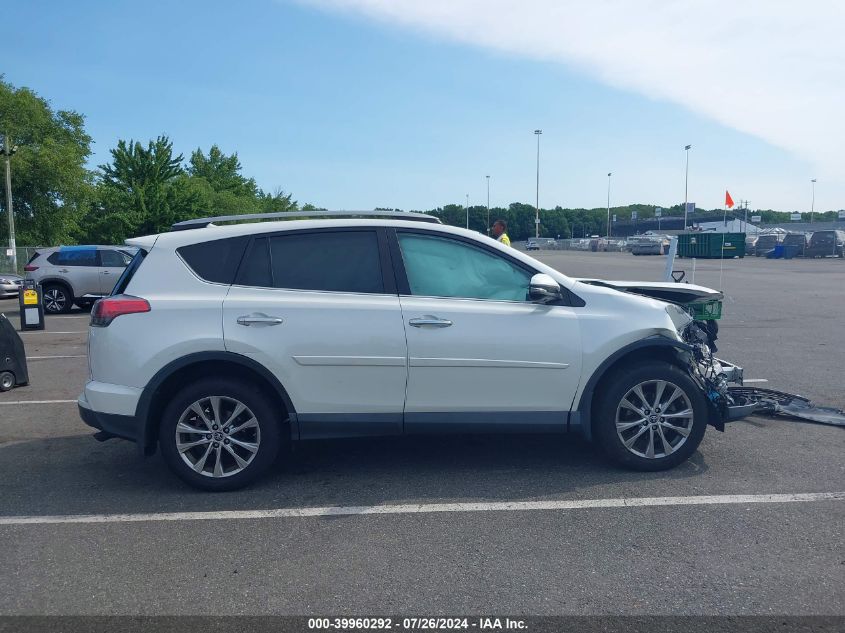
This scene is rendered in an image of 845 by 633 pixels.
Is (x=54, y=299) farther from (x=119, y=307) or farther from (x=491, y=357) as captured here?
(x=491, y=357)

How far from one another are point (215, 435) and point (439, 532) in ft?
5.46

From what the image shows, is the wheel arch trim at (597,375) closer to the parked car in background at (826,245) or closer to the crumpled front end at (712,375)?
the crumpled front end at (712,375)

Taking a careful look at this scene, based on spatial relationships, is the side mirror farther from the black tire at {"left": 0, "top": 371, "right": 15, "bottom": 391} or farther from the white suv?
the black tire at {"left": 0, "top": 371, "right": 15, "bottom": 391}

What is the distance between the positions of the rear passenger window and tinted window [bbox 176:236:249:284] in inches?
3.3

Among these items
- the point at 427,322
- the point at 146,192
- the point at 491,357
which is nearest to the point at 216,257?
the point at 427,322

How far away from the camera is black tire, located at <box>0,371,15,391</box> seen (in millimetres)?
8740

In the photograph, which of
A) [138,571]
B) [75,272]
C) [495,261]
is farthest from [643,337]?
[75,272]

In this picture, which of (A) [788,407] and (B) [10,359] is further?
(B) [10,359]

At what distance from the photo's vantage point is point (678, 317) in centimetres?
568

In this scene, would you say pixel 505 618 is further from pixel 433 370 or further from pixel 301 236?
pixel 301 236

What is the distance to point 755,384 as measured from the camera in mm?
8461

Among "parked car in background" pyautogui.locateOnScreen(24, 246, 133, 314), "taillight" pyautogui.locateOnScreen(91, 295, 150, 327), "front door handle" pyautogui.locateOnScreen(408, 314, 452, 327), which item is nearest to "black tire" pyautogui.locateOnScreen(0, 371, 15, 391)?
"taillight" pyautogui.locateOnScreen(91, 295, 150, 327)

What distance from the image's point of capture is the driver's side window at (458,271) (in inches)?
208

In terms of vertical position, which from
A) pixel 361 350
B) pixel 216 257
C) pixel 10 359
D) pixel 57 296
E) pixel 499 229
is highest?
pixel 499 229
